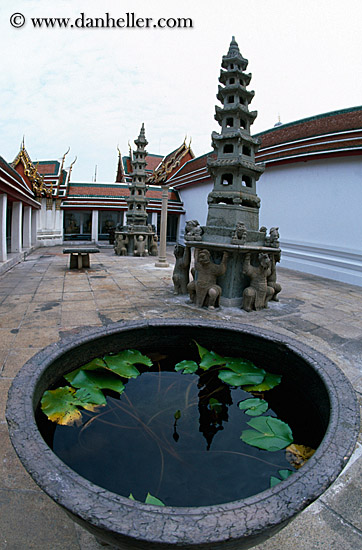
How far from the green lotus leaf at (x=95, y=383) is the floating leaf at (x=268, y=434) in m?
1.10

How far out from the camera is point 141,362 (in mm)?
2873

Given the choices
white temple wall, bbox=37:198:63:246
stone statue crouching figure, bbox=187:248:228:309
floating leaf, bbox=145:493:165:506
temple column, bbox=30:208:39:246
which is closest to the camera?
floating leaf, bbox=145:493:165:506

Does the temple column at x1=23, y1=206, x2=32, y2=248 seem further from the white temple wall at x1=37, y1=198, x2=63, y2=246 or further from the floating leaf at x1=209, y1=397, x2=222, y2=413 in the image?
the floating leaf at x1=209, y1=397, x2=222, y2=413

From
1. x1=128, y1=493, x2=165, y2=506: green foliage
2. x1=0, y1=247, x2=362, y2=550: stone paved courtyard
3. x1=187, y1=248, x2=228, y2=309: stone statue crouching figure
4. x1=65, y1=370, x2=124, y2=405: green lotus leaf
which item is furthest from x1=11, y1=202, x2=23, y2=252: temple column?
x1=128, y1=493, x2=165, y2=506: green foliage

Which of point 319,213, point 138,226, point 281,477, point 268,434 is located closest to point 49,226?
point 138,226

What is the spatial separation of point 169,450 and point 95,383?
844 millimetres

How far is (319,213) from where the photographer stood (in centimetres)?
1137

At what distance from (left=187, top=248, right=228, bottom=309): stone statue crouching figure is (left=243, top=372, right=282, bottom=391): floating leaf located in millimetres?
3134

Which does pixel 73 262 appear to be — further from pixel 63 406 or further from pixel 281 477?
pixel 281 477

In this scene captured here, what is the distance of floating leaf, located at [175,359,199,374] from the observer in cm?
300

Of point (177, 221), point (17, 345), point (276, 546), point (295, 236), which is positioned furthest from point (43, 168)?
point (276, 546)

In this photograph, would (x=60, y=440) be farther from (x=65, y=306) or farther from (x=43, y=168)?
(x=43, y=168)

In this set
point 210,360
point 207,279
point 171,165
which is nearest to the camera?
point 210,360

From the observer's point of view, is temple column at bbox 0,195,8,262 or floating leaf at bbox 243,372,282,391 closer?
floating leaf at bbox 243,372,282,391
